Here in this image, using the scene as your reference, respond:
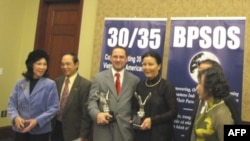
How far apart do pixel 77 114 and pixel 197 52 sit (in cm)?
144

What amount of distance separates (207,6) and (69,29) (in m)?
2.12

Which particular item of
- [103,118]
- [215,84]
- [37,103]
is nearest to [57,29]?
[37,103]

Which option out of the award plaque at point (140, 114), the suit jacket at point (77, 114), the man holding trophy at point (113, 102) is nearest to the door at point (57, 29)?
the suit jacket at point (77, 114)

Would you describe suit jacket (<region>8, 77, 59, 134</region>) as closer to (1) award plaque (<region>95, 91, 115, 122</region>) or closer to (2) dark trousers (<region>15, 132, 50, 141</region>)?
(2) dark trousers (<region>15, 132, 50, 141</region>)

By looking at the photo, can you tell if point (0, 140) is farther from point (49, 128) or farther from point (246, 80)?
point (246, 80)

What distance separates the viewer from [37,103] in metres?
2.25

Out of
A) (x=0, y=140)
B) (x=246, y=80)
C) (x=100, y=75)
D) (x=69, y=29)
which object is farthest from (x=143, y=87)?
(x=0, y=140)

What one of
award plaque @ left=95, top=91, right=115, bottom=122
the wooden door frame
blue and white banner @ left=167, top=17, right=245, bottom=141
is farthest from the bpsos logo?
Answer: the wooden door frame

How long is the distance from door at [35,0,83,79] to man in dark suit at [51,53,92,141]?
4.81 feet

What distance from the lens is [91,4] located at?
3896 millimetres

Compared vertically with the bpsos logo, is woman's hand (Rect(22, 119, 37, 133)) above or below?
below

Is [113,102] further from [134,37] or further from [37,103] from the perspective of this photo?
[134,37]

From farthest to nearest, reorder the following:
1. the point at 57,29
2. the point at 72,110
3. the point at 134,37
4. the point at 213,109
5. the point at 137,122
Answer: the point at 57,29 < the point at 134,37 < the point at 72,110 < the point at 137,122 < the point at 213,109

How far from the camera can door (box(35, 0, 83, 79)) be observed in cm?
418
